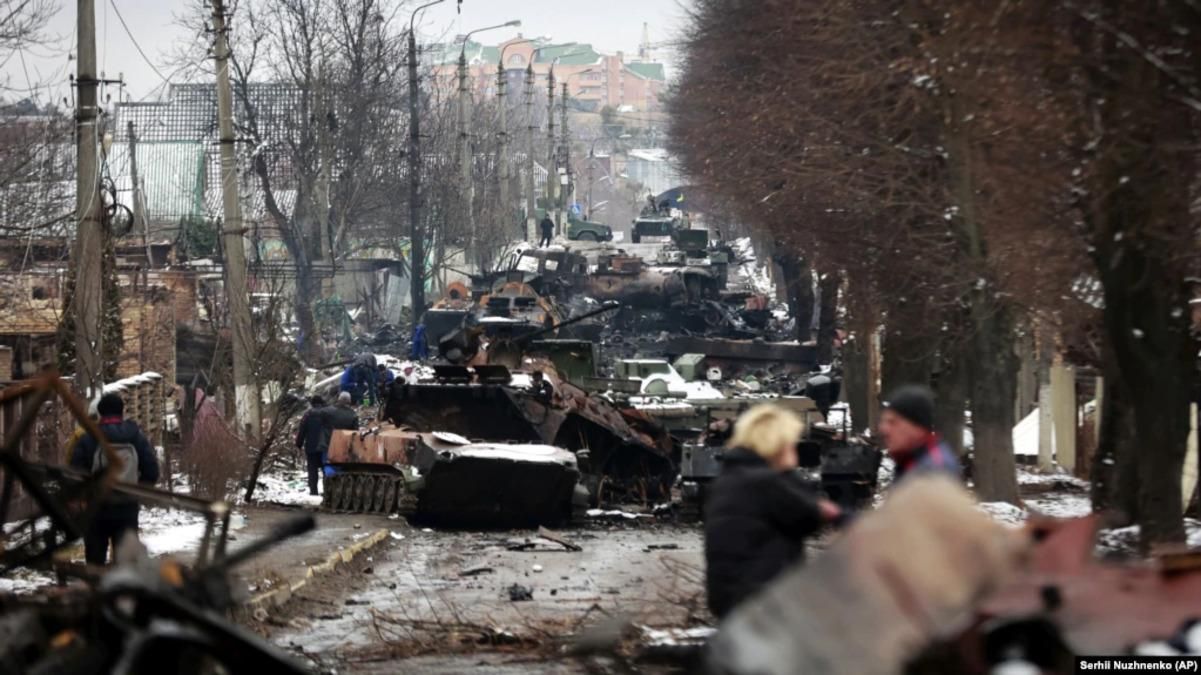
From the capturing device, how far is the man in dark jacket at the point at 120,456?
1275cm

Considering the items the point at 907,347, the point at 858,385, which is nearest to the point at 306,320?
the point at 858,385

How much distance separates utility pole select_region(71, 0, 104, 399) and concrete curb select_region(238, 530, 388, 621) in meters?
3.29

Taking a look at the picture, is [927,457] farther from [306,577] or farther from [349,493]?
[349,493]

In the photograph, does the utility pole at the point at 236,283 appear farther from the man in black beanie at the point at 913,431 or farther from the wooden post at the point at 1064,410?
the man in black beanie at the point at 913,431

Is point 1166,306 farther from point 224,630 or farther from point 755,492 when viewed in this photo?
point 224,630

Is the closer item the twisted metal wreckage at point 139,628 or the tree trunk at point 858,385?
the twisted metal wreckage at point 139,628

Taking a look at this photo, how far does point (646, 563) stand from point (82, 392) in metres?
6.46

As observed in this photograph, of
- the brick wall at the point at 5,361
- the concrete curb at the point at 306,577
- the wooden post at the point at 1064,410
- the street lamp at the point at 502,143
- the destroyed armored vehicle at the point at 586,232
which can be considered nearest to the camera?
the concrete curb at the point at 306,577

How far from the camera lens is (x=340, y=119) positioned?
6278 cm

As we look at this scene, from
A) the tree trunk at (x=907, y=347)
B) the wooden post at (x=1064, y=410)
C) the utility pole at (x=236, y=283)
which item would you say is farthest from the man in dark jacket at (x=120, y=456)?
the wooden post at (x=1064, y=410)

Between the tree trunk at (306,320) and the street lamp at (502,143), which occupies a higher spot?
the street lamp at (502,143)

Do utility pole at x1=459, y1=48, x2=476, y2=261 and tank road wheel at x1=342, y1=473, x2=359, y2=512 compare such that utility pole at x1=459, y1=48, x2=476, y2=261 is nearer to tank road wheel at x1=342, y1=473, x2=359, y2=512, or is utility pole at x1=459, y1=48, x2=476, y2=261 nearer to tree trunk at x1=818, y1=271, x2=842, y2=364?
tree trunk at x1=818, y1=271, x2=842, y2=364

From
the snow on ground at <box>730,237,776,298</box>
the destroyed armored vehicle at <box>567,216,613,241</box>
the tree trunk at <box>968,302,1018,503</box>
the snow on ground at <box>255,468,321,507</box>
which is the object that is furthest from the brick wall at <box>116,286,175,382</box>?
the destroyed armored vehicle at <box>567,216,613,241</box>

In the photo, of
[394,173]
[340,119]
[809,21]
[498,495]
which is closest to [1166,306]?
[498,495]
